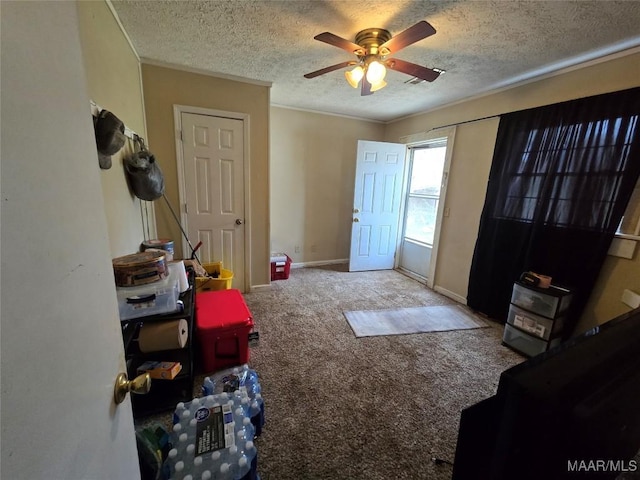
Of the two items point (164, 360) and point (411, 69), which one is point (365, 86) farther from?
point (164, 360)

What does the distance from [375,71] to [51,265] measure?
6.51ft

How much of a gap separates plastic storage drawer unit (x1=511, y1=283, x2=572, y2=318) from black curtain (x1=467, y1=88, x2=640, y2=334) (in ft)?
0.52

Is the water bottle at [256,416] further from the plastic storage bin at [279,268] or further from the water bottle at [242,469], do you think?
the plastic storage bin at [279,268]

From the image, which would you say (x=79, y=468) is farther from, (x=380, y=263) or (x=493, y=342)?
(x=380, y=263)

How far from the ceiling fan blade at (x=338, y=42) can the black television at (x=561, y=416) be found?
1.77 meters

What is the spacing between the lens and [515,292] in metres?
2.27

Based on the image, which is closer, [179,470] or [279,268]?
[179,470]

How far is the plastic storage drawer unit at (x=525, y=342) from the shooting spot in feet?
6.91

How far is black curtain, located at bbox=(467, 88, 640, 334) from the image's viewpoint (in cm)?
191

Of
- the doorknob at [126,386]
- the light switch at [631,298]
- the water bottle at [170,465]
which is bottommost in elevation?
the water bottle at [170,465]

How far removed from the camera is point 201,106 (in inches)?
105

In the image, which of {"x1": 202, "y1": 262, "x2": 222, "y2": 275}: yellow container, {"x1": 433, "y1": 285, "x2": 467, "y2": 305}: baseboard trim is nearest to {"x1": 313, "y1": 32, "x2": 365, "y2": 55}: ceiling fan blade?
{"x1": 202, "y1": 262, "x2": 222, "y2": 275}: yellow container

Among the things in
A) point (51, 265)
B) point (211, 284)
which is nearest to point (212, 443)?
point (51, 265)

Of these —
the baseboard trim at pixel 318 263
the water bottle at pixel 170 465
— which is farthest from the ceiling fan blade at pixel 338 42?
the baseboard trim at pixel 318 263
